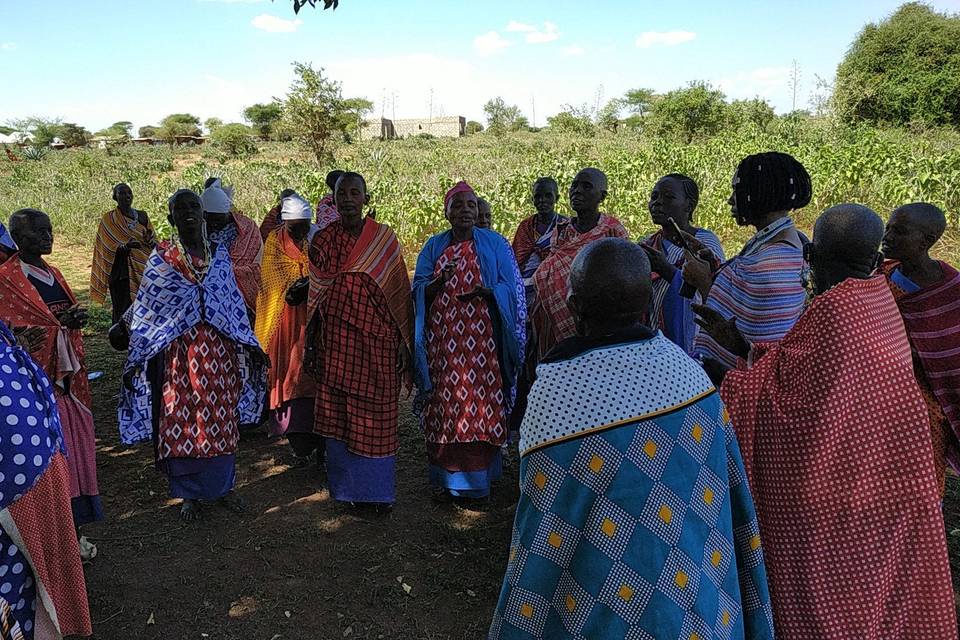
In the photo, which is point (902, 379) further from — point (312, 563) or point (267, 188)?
point (267, 188)

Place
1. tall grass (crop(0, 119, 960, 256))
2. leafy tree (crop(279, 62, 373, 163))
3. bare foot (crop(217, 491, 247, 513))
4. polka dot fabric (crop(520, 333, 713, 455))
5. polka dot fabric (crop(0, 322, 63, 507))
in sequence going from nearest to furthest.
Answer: polka dot fabric (crop(520, 333, 713, 455)) → polka dot fabric (crop(0, 322, 63, 507)) → bare foot (crop(217, 491, 247, 513)) → tall grass (crop(0, 119, 960, 256)) → leafy tree (crop(279, 62, 373, 163))

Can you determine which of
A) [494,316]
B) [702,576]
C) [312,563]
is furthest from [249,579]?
[702,576]

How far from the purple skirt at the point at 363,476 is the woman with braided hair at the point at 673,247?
1814 millimetres

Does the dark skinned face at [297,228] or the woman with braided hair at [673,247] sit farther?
the dark skinned face at [297,228]

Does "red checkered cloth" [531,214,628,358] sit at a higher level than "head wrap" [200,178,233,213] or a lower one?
lower

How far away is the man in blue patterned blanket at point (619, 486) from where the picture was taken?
5.50 ft

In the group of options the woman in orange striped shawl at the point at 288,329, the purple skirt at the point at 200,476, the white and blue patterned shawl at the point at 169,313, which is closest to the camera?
the white and blue patterned shawl at the point at 169,313

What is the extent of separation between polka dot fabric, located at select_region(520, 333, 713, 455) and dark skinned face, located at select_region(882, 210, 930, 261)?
1894mm

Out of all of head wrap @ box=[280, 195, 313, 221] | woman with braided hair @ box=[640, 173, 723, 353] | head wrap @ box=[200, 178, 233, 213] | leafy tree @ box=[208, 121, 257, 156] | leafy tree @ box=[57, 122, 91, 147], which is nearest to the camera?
woman with braided hair @ box=[640, 173, 723, 353]

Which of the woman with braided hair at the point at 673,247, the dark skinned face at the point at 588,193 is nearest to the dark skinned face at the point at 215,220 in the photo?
the dark skinned face at the point at 588,193

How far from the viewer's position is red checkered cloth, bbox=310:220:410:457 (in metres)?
4.20

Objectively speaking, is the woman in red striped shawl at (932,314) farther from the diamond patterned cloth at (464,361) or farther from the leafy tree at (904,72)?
the leafy tree at (904,72)

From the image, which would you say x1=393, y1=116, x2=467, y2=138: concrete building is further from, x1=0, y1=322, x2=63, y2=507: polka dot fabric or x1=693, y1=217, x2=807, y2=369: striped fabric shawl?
x1=0, y1=322, x2=63, y2=507: polka dot fabric

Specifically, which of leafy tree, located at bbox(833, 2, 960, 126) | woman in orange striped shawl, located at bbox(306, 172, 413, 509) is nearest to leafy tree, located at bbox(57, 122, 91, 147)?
leafy tree, located at bbox(833, 2, 960, 126)
